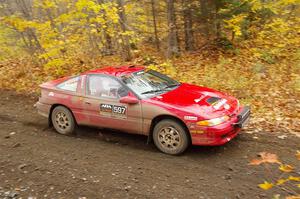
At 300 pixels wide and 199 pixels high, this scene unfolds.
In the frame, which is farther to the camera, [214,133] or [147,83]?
[147,83]

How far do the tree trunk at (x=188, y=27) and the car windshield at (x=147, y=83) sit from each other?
6141mm

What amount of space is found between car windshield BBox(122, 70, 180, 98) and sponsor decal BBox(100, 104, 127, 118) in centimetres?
45

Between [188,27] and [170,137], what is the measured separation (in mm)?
8055

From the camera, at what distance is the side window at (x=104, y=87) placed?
6.35 meters

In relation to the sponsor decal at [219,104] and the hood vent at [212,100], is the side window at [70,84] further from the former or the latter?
the sponsor decal at [219,104]

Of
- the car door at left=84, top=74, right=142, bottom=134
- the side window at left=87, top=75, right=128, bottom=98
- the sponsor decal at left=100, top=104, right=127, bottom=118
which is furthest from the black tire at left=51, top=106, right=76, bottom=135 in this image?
the sponsor decal at left=100, top=104, right=127, bottom=118

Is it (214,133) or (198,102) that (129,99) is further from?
(214,133)

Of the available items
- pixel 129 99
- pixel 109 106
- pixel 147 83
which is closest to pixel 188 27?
pixel 147 83

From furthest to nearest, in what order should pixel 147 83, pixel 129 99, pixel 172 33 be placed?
pixel 172 33 < pixel 147 83 < pixel 129 99

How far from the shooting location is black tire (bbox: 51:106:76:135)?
7156 mm

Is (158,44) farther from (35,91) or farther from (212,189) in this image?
(212,189)

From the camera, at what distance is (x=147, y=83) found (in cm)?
654

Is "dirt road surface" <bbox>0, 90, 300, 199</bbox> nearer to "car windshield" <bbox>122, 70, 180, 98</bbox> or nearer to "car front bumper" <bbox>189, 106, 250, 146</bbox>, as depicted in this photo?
"car front bumper" <bbox>189, 106, 250, 146</bbox>

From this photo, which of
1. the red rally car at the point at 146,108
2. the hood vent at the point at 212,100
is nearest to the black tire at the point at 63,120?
the red rally car at the point at 146,108
